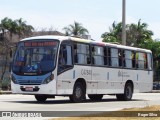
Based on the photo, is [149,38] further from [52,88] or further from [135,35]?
[52,88]

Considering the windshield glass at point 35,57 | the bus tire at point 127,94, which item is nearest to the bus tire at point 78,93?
the windshield glass at point 35,57

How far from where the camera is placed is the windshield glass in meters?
20.9

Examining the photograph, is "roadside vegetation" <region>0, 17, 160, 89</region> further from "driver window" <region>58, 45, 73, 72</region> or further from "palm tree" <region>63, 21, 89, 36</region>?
"driver window" <region>58, 45, 73, 72</region>

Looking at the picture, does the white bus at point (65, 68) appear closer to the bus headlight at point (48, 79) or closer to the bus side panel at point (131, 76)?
the bus headlight at point (48, 79)

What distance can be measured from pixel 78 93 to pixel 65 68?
1.62 meters

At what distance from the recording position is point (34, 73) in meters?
21.0

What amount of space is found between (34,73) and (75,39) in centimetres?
259

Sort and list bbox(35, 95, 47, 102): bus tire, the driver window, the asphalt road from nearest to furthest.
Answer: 1. the asphalt road
2. the driver window
3. bbox(35, 95, 47, 102): bus tire

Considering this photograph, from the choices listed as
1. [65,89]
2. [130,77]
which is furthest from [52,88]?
[130,77]

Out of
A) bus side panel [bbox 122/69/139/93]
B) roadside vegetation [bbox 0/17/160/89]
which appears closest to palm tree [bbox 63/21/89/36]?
roadside vegetation [bbox 0/17/160/89]

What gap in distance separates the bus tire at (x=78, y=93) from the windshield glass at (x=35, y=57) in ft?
6.13

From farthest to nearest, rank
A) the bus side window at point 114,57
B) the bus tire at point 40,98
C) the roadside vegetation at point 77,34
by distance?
the roadside vegetation at point 77,34 < the bus side window at point 114,57 < the bus tire at point 40,98

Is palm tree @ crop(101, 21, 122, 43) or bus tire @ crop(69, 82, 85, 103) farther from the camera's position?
palm tree @ crop(101, 21, 122, 43)

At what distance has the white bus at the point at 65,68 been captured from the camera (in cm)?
2089
